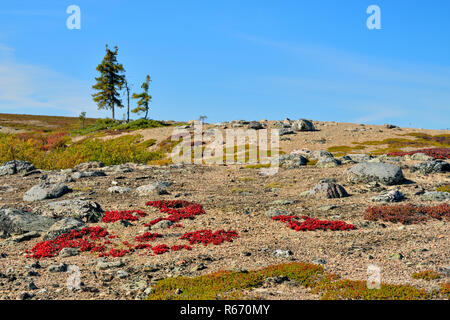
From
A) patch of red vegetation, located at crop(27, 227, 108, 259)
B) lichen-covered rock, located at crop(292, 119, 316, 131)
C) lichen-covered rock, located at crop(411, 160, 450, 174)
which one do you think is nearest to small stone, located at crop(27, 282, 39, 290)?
patch of red vegetation, located at crop(27, 227, 108, 259)

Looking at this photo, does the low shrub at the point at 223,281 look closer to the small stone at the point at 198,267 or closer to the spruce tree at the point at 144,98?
the small stone at the point at 198,267

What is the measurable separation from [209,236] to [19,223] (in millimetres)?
8870

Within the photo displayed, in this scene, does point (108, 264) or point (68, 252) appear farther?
point (68, 252)

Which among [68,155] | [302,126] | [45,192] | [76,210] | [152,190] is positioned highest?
[302,126]

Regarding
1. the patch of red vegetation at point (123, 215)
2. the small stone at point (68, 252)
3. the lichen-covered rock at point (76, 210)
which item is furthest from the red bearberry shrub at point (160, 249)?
the lichen-covered rock at point (76, 210)

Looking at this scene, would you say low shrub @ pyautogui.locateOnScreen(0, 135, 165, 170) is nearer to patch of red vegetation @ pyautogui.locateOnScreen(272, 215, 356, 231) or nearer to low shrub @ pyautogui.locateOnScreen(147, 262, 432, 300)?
patch of red vegetation @ pyautogui.locateOnScreen(272, 215, 356, 231)

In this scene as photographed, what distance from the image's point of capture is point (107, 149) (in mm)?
42531

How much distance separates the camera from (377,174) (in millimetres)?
25250

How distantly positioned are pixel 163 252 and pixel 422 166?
22017 millimetres

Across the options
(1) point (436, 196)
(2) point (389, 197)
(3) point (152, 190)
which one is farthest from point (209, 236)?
(1) point (436, 196)

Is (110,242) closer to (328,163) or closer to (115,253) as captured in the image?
(115,253)

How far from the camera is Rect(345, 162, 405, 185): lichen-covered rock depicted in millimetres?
24984

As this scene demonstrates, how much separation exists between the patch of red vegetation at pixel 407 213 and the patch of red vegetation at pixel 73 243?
40.8 feet
